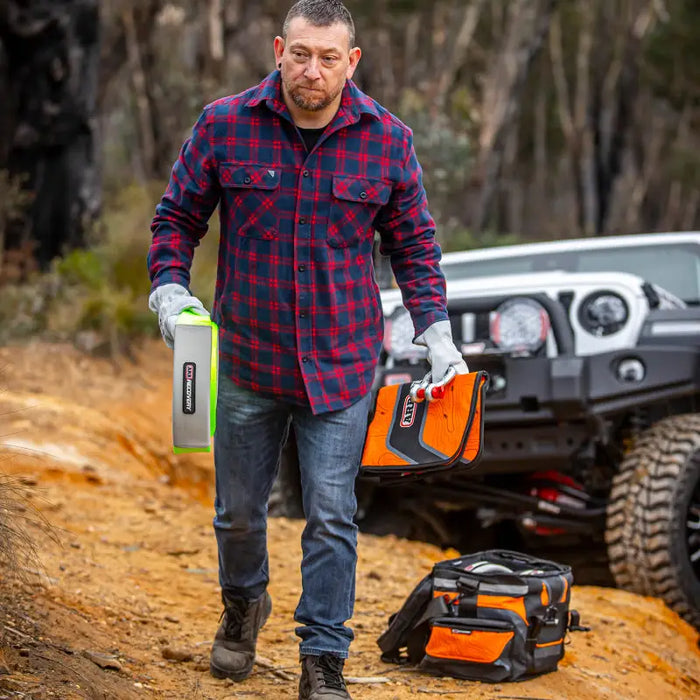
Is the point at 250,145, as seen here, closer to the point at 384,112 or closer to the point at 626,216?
the point at 384,112

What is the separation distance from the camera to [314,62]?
3406 millimetres

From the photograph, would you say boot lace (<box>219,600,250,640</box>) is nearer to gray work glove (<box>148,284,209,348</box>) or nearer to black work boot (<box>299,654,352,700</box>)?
black work boot (<box>299,654,352,700</box>)

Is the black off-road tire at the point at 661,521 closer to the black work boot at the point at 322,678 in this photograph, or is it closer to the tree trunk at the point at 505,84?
the black work boot at the point at 322,678

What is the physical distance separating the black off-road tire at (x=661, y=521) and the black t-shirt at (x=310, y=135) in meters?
2.64

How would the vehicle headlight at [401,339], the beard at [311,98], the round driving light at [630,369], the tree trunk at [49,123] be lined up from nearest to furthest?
the beard at [311,98] → the round driving light at [630,369] → the vehicle headlight at [401,339] → the tree trunk at [49,123]

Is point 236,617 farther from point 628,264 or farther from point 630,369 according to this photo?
point 628,264

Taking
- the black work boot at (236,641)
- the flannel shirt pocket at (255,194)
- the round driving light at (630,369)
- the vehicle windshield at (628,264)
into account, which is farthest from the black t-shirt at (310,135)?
the vehicle windshield at (628,264)

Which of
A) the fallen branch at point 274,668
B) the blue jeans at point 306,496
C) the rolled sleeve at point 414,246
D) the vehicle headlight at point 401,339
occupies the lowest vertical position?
the fallen branch at point 274,668

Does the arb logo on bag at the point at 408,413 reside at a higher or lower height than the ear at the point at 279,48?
lower

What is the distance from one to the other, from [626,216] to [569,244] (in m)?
27.9

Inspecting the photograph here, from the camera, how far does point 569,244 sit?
714 cm

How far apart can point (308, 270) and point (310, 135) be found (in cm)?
42

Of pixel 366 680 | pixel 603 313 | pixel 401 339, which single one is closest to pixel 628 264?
pixel 603 313

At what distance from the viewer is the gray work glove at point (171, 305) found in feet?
11.1
